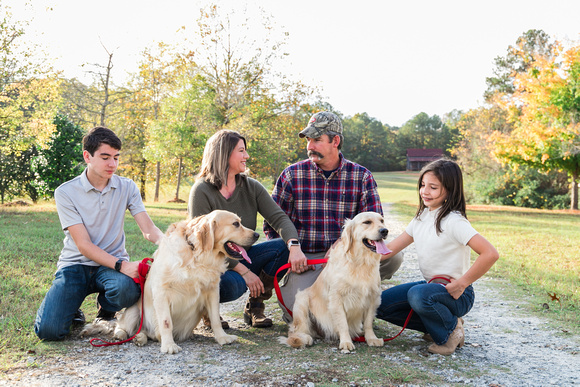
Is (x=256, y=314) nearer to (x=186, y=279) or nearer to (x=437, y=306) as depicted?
(x=186, y=279)

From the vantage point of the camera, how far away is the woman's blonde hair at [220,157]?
4.17 meters

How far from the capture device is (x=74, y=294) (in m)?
3.81

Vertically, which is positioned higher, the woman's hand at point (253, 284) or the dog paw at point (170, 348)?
the woman's hand at point (253, 284)

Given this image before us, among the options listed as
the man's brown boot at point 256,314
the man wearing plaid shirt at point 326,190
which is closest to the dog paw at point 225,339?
the man's brown boot at point 256,314

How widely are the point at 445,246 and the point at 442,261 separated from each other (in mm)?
141

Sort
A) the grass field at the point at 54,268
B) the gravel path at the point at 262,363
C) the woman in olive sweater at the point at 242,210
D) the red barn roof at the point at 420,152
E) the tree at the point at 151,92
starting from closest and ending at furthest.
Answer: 1. the gravel path at the point at 262,363
2. the grass field at the point at 54,268
3. the woman in olive sweater at the point at 242,210
4. the tree at the point at 151,92
5. the red barn roof at the point at 420,152

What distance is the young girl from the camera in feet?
11.0

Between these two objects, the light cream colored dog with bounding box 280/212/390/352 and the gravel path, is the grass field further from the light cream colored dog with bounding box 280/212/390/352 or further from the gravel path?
the light cream colored dog with bounding box 280/212/390/352

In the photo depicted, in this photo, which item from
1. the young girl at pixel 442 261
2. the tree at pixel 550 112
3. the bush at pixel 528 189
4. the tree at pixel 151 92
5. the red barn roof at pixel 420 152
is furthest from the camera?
the red barn roof at pixel 420 152

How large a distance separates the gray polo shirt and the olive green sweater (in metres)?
0.69

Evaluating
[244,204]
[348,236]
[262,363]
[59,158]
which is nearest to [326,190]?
[244,204]

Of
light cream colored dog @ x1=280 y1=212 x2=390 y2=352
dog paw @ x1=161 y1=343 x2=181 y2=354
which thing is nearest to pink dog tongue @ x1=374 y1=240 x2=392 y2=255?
light cream colored dog @ x1=280 y1=212 x2=390 y2=352

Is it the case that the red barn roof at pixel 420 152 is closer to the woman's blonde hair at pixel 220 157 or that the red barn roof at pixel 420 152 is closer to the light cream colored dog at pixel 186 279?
the woman's blonde hair at pixel 220 157

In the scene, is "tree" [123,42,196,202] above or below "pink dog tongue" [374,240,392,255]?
above
